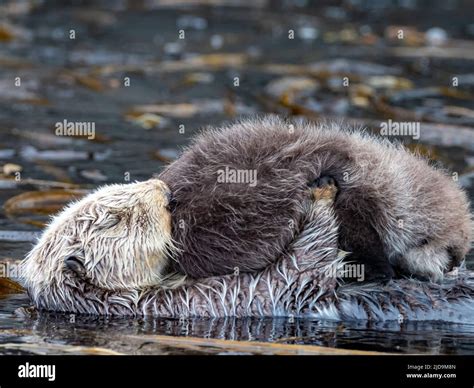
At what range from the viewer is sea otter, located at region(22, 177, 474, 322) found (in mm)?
5438

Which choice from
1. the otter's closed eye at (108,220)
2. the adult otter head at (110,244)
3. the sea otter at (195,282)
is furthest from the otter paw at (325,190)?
the otter's closed eye at (108,220)

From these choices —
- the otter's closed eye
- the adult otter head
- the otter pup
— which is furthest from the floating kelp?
the otter pup

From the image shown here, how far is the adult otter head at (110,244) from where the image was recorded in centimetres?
544

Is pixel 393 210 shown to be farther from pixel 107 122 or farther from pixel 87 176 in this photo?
pixel 107 122

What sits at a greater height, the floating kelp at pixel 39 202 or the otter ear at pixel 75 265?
the floating kelp at pixel 39 202

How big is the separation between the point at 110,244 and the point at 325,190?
118cm

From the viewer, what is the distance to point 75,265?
18.0ft

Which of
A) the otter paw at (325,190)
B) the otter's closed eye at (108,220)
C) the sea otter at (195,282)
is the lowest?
the sea otter at (195,282)

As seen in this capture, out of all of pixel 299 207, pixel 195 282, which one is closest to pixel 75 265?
pixel 195 282

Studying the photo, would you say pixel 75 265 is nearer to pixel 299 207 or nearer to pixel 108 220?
pixel 108 220

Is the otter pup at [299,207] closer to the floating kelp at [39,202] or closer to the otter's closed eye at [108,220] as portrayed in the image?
the otter's closed eye at [108,220]
